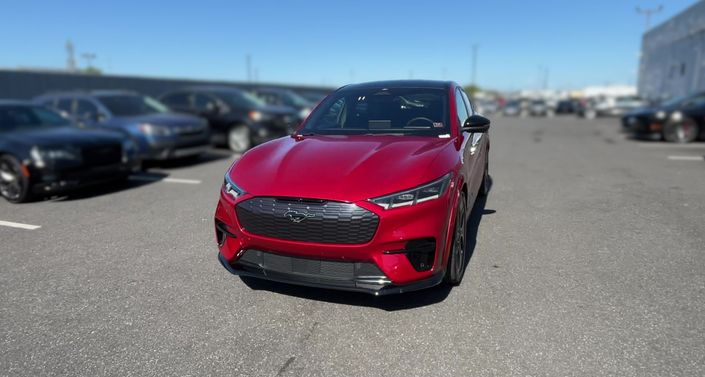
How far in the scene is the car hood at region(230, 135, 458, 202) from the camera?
9.22 feet

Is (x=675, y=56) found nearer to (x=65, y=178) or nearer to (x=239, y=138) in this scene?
(x=239, y=138)

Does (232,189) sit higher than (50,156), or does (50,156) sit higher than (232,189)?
(232,189)

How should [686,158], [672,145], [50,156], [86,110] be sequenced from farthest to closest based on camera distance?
[672,145] < [686,158] < [86,110] < [50,156]

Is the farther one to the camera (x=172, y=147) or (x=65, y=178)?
(x=172, y=147)

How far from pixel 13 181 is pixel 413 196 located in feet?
19.8

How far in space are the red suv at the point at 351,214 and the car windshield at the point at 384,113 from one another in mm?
357

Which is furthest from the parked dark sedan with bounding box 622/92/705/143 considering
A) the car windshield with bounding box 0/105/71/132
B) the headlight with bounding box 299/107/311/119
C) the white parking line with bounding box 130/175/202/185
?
the car windshield with bounding box 0/105/71/132

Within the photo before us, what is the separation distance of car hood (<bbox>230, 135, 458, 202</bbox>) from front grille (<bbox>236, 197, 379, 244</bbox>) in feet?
0.18

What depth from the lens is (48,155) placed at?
6.04 metres

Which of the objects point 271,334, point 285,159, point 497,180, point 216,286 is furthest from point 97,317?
point 497,180

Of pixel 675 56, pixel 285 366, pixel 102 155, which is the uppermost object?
pixel 675 56

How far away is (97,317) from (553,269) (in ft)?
11.2

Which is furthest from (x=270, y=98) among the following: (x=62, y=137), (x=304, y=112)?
(x=62, y=137)

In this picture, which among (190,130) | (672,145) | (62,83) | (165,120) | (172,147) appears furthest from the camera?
(62,83)
